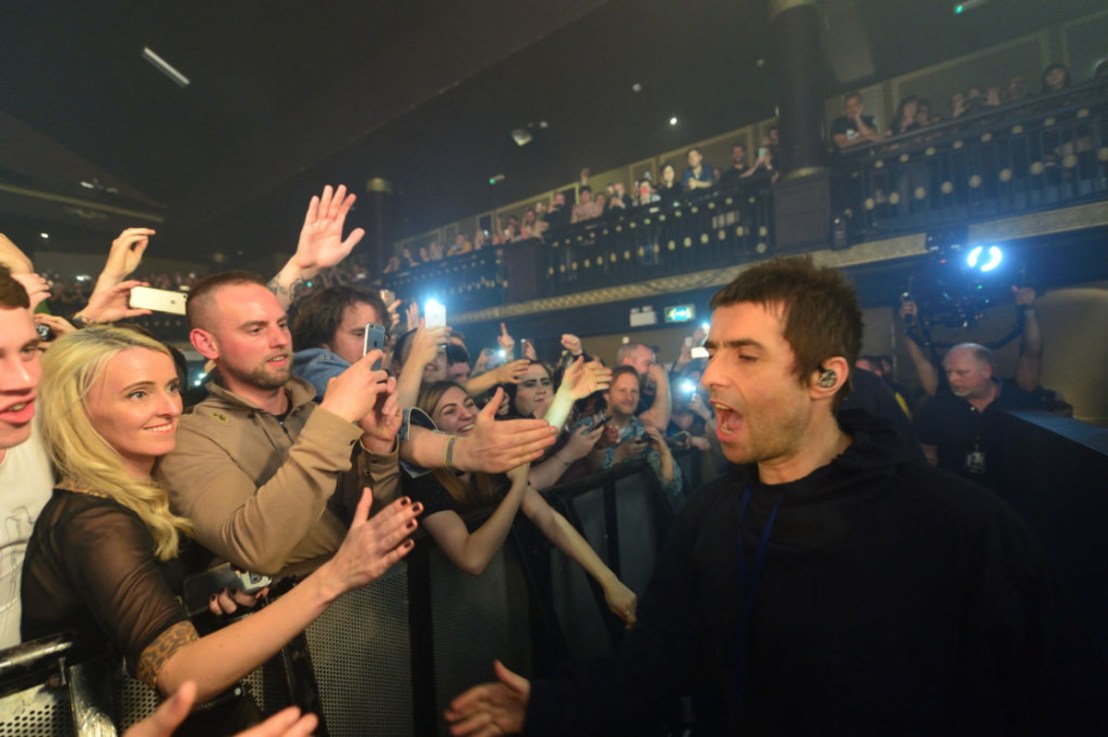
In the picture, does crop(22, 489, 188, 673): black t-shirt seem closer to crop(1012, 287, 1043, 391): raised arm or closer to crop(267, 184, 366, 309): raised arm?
crop(267, 184, 366, 309): raised arm

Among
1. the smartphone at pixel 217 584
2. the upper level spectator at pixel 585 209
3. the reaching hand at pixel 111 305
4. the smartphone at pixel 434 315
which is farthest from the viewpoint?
the upper level spectator at pixel 585 209

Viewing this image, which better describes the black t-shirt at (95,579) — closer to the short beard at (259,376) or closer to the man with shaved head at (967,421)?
the short beard at (259,376)

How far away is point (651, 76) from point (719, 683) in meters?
9.03

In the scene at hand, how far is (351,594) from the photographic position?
1647mm

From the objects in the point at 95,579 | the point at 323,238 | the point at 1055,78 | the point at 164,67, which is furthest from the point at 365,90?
the point at 1055,78

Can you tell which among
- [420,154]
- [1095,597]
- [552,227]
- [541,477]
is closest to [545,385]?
[541,477]

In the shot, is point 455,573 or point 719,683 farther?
point 455,573

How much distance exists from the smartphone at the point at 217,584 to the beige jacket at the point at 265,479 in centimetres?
6

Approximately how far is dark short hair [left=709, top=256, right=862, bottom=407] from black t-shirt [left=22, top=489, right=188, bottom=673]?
5.11 ft

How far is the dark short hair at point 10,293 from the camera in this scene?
4.00 feet

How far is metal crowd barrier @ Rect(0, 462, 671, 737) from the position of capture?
1.04 meters

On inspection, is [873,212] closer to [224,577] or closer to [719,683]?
[719,683]

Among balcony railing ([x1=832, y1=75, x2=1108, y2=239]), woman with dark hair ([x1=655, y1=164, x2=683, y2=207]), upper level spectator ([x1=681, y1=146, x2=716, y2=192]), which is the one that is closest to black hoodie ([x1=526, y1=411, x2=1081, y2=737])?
balcony railing ([x1=832, y1=75, x2=1108, y2=239])

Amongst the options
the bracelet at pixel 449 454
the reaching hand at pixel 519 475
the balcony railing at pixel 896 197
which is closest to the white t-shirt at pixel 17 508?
the bracelet at pixel 449 454
